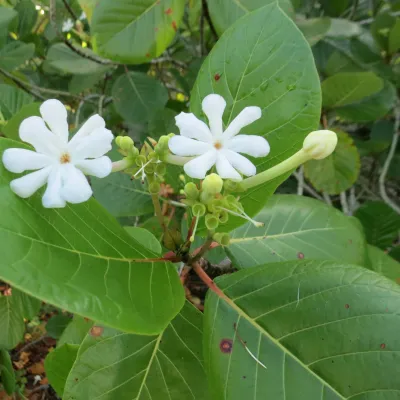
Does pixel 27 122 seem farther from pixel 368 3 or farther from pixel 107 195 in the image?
pixel 368 3

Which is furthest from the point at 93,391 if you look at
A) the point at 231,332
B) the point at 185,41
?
the point at 185,41

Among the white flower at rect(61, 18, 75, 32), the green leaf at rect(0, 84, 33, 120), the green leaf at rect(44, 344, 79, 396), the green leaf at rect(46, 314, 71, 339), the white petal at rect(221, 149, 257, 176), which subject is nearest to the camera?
the white petal at rect(221, 149, 257, 176)

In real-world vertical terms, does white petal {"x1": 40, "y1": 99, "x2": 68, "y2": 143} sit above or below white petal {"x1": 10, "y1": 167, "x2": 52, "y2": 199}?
above

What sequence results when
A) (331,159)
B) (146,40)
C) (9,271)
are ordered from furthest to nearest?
(331,159) → (146,40) → (9,271)

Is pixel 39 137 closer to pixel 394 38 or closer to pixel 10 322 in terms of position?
pixel 10 322

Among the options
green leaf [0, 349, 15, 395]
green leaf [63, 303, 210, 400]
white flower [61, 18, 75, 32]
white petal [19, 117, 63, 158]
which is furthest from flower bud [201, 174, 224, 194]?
white flower [61, 18, 75, 32]

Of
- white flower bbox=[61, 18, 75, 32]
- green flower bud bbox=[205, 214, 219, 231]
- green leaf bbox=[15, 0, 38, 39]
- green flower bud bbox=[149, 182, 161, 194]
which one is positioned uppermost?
white flower bbox=[61, 18, 75, 32]

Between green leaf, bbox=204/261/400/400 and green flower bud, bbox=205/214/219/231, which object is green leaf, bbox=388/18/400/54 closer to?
green leaf, bbox=204/261/400/400
